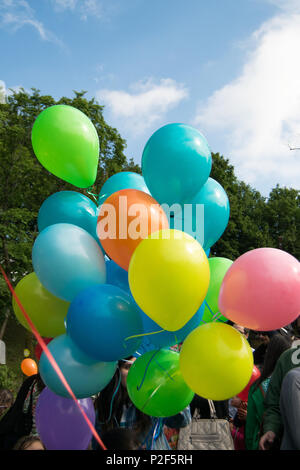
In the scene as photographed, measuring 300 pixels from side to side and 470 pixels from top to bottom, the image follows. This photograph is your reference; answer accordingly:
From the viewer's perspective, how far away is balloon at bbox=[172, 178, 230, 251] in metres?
2.58

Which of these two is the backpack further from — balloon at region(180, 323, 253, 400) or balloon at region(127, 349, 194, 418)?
balloon at region(180, 323, 253, 400)

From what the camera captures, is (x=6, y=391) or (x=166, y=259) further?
(x=6, y=391)

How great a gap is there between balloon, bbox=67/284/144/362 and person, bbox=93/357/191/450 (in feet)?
2.35

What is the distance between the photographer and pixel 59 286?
2.27 meters

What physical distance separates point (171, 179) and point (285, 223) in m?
18.4

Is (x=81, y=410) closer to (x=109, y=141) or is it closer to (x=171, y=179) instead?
(x=171, y=179)

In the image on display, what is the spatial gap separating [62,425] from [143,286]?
120 centimetres

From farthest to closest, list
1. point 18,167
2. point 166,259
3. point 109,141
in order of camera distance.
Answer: point 109,141, point 18,167, point 166,259

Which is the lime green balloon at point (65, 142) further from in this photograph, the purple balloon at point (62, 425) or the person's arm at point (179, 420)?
the person's arm at point (179, 420)

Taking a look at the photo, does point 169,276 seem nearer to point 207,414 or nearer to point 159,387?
point 159,387

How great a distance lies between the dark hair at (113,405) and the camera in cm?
267

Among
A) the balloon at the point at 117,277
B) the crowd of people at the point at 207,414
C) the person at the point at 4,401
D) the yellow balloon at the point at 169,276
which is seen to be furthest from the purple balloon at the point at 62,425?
the person at the point at 4,401
